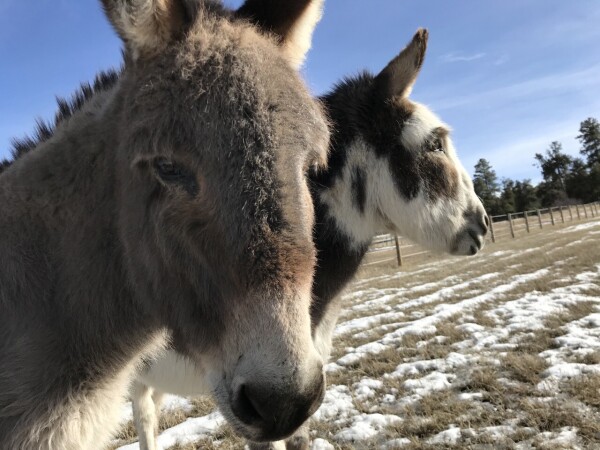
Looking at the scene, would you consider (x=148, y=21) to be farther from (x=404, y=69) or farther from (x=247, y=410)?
(x=404, y=69)

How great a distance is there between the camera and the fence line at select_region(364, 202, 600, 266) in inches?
782

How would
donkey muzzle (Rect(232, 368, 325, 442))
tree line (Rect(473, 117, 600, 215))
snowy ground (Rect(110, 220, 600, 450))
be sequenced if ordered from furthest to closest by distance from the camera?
tree line (Rect(473, 117, 600, 215))
snowy ground (Rect(110, 220, 600, 450))
donkey muzzle (Rect(232, 368, 325, 442))

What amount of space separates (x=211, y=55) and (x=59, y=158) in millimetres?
988

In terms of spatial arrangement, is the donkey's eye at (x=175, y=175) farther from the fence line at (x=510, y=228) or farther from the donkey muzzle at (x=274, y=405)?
the fence line at (x=510, y=228)

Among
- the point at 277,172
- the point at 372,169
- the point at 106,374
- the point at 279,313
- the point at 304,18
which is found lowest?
the point at 106,374

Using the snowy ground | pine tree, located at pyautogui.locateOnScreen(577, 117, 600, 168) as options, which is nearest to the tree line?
pine tree, located at pyautogui.locateOnScreen(577, 117, 600, 168)

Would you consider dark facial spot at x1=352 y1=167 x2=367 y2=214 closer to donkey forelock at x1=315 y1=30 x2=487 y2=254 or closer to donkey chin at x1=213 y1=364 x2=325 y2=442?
donkey forelock at x1=315 y1=30 x2=487 y2=254

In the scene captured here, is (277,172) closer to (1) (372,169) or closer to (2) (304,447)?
(1) (372,169)

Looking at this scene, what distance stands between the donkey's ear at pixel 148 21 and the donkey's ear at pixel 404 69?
2171 millimetres

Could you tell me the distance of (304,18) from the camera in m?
2.13

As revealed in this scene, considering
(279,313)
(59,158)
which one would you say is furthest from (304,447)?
(59,158)

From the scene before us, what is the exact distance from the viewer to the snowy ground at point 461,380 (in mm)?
3637

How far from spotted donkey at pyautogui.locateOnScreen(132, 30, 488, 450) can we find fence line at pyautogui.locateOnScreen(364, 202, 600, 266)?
7.65 m

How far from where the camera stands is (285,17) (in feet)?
6.80
